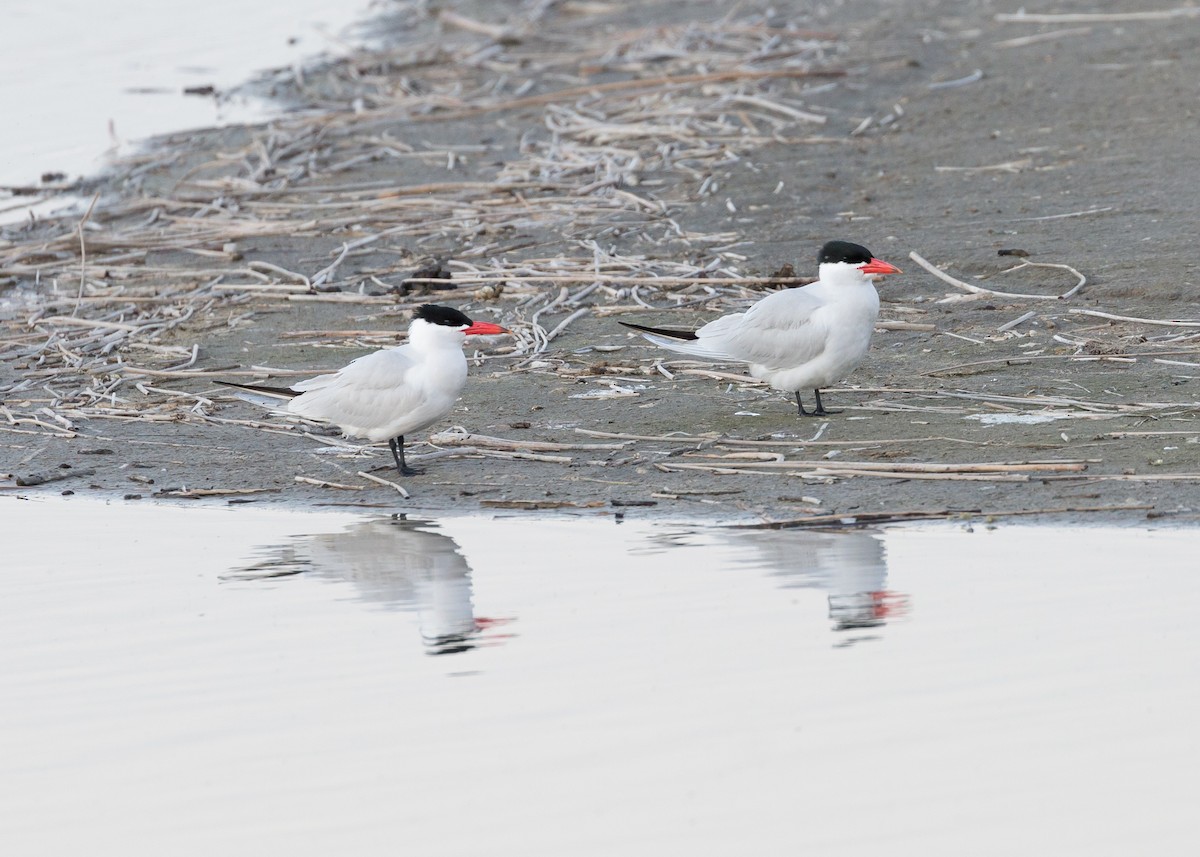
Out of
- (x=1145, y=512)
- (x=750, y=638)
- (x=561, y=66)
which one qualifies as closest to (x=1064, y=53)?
(x=561, y=66)

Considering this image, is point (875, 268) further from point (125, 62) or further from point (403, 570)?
point (125, 62)

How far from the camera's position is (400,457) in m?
7.10

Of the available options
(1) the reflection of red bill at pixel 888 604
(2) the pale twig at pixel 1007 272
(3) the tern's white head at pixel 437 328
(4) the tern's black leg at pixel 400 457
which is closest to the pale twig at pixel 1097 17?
(2) the pale twig at pixel 1007 272

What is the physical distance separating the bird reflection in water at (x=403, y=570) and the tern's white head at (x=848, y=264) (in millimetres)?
2115

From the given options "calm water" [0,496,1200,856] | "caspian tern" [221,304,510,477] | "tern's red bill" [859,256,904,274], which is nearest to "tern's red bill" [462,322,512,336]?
"caspian tern" [221,304,510,477]

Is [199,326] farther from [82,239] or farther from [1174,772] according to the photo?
[1174,772]

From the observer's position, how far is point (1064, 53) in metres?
14.6

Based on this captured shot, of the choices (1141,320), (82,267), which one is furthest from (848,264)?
(82,267)

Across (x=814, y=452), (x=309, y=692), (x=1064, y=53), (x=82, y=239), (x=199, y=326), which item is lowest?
(x=309, y=692)

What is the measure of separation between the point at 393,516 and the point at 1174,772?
3490 millimetres

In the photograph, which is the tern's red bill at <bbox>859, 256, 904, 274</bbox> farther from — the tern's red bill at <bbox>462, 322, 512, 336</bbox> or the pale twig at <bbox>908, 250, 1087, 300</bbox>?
the tern's red bill at <bbox>462, 322, 512, 336</bbox>

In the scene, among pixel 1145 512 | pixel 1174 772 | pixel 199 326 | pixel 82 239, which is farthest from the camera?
pixel 82 239

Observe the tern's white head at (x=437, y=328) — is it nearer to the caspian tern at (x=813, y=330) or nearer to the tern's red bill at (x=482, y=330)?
the tern's red bill at (x=482, y=330)

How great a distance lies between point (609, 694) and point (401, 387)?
282cm
